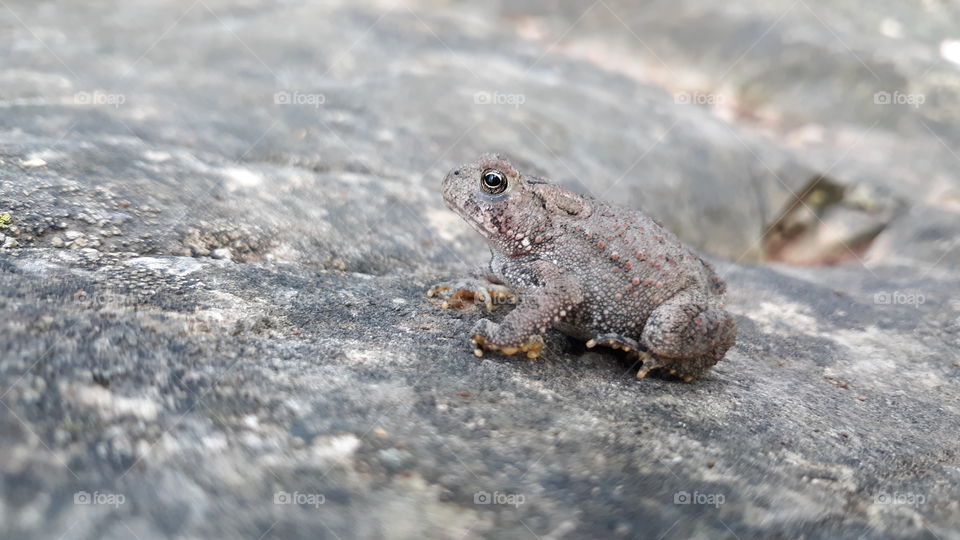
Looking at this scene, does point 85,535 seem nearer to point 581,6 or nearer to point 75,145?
point 75,145

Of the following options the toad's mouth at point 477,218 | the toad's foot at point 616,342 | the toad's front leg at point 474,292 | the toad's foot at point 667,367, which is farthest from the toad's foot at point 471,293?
the toad's foot at point 667,367

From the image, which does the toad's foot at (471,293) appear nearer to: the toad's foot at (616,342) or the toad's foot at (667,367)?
the toad's foot at (616,342)

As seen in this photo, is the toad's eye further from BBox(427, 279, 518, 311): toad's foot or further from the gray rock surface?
the gray rock surface

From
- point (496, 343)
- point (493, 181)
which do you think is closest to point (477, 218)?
point (493, 181)

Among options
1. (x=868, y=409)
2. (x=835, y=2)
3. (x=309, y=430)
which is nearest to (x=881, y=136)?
(x=835, y=2)

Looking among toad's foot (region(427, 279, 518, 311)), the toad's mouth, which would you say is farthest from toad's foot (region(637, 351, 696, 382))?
the toad's mouth
